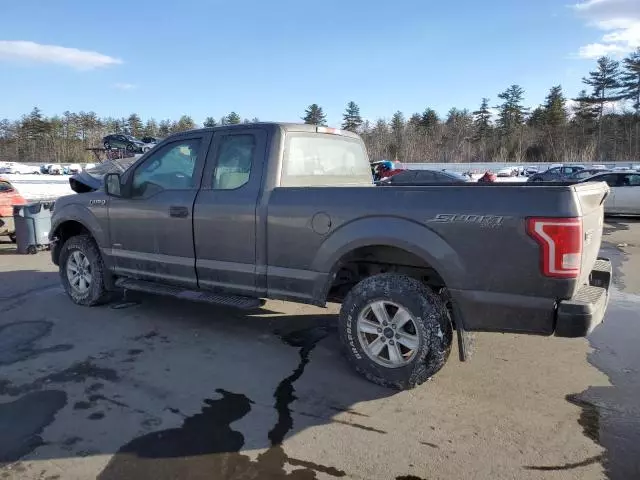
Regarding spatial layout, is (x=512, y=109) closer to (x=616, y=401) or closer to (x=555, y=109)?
(x=555, y=109)

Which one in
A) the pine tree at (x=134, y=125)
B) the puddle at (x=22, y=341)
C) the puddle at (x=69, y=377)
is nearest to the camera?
the puddle at (x=69, y=377)

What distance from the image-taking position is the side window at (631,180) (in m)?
16.2

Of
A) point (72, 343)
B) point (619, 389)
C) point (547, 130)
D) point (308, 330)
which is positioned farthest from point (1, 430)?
point (547, 130)

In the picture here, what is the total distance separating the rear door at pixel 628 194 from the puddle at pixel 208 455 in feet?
52.7

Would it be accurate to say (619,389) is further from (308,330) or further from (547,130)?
(547,130)

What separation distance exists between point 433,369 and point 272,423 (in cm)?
127

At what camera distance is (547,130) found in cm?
6575

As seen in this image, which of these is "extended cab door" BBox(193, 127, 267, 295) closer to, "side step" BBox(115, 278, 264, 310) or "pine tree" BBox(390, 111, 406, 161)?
"side step" BBox(115, 278, 264, 310)

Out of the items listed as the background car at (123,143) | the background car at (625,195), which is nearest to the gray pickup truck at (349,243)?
the background car at (123,143)

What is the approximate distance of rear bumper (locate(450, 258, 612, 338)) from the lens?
332 cm

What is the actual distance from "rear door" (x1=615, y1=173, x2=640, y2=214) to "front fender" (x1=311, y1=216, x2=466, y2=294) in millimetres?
15250

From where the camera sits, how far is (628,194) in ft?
52.9

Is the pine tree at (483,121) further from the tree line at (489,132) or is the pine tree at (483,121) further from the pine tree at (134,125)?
the pine tree at (134,125)

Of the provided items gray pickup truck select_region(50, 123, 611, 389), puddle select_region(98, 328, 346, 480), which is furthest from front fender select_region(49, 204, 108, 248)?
puddle select_region(98, 328, 346, 480)
